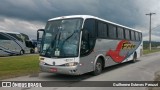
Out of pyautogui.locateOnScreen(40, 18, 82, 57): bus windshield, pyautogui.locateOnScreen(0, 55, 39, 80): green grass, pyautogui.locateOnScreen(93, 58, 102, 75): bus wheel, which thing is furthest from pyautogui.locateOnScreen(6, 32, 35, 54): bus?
pyautogui.locateOnScreen(40, 18, 82, 57): bus windshield

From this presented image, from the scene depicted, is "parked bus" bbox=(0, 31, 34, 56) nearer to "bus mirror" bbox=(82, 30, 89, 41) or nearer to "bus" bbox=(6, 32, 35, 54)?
"bus" bbox=(6, 32, 35, 54)

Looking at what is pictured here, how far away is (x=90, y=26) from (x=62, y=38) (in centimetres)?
186

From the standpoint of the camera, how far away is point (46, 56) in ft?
38.8

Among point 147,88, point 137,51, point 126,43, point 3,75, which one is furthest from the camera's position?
point 137,51

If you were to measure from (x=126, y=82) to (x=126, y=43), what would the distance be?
27.5 feet

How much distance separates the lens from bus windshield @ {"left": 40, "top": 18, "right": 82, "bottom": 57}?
37.2ft

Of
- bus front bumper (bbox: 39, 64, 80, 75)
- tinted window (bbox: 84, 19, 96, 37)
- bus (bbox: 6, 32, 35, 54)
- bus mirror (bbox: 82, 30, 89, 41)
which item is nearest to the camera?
bus front bumper (bbox: 39, 64, 80, 75)

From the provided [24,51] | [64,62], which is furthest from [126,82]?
[24,51]

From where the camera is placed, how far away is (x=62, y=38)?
11562mm

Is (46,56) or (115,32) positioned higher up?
(115,32)

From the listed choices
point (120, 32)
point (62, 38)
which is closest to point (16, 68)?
point (62, 38)

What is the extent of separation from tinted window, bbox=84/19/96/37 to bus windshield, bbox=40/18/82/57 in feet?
1.54

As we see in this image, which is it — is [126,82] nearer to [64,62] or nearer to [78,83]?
[78,83]

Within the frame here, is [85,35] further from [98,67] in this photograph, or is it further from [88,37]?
[98,67]
